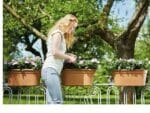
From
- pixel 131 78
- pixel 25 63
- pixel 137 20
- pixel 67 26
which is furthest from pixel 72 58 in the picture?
pixel 137 20

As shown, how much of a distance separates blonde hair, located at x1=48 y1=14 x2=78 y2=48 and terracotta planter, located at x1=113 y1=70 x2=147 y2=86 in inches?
21.3

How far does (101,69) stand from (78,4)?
25.6 inches

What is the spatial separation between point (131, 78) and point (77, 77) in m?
0.49

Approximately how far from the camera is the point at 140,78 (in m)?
4.10

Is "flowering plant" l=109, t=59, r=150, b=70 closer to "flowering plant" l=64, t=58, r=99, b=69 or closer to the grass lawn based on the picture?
"flowering plant" l=64, t=58, r=99, b=69

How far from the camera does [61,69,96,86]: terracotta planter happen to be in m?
4.09

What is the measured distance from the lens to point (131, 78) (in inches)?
162

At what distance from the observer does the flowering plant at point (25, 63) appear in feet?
13.6

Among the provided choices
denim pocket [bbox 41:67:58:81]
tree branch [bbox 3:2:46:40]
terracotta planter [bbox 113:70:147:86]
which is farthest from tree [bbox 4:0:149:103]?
denim pocket [bbox 41:67:58:81]

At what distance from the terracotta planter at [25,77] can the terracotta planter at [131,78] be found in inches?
28.4

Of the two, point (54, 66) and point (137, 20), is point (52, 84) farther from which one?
point (137, 20)
